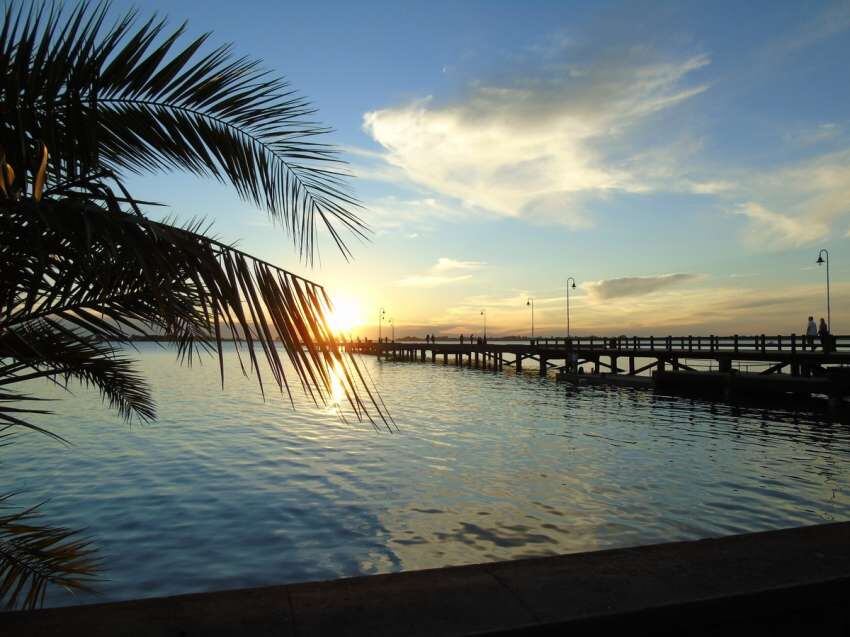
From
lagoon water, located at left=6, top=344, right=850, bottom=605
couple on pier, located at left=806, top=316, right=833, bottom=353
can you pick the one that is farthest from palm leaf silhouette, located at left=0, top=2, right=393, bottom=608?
couple on pier, located at left=806, top=316, right=833, bottom=353

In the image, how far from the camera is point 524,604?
84.4 inches

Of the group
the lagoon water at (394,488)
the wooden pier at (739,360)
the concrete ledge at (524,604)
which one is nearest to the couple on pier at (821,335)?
the wooden pier at (739,360)

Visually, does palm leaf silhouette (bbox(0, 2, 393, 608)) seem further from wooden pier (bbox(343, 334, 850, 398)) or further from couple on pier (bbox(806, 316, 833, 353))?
couple on pier (bbox(806, 316, 833, 353))

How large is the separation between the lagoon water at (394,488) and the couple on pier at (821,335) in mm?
10396

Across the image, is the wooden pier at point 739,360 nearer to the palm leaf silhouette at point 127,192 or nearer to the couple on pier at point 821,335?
the couple on pier at point 821,335

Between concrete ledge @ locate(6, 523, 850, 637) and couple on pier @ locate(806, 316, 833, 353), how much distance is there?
112ft

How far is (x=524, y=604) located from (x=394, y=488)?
985cm

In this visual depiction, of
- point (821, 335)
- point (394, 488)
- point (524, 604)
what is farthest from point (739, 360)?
point (524, 604)

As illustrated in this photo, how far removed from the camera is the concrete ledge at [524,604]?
203cm

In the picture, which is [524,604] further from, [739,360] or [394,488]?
[739,360]

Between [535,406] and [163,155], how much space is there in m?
25.2

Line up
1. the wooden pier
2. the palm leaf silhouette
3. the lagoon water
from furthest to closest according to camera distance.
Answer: the wooden pier
the lagoon water
the palm leaf silhouette

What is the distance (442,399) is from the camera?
2956 centimetres

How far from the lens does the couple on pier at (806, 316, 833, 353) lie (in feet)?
101
